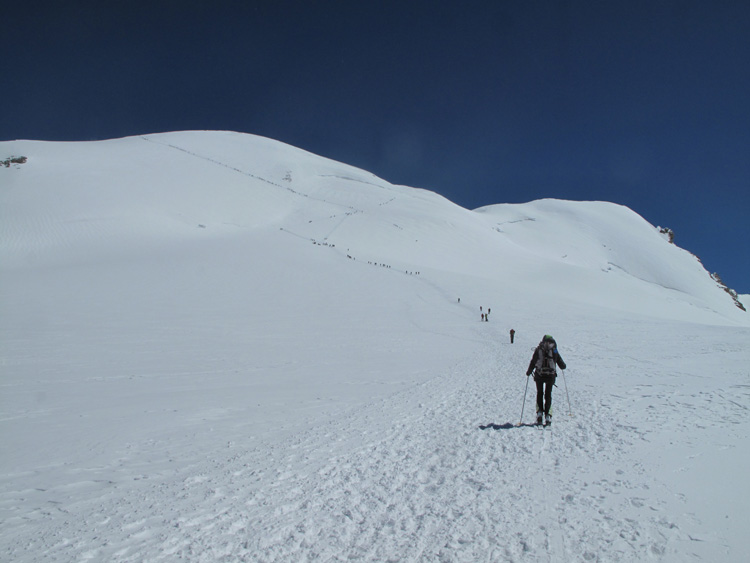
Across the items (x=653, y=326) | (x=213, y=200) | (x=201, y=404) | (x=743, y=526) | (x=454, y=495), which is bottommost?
(x=201, y=404)

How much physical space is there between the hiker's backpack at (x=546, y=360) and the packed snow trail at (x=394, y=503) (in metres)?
0.98

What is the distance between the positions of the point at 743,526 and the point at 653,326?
20.9m

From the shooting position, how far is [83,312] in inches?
741

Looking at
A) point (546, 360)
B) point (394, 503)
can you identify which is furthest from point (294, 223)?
point (394, 503)

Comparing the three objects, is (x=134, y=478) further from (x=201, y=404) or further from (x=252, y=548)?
(x=201, y=404)

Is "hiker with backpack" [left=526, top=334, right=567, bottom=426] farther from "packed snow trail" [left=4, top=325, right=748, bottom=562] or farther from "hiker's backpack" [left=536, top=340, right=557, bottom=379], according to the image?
"packed snow trail" [left=4, top=325, right=748, bottom=562]

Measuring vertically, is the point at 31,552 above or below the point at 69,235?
Answer: below

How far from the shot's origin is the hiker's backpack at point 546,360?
717 cm

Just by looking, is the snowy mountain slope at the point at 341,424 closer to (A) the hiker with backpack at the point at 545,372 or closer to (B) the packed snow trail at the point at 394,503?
Answer: (B) the packed snow trail at the point at 394,503

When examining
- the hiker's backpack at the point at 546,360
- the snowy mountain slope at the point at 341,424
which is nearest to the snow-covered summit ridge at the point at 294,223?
the snowy mountain slope at the point at 341,424

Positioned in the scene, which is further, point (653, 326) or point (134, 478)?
point (653, 326)

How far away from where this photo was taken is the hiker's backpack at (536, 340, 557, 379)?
7.17 metres

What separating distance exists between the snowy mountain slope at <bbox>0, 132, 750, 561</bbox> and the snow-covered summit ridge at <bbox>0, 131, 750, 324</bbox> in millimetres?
10686

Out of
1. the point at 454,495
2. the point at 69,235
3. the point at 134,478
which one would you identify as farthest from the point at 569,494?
the point at 69,235
